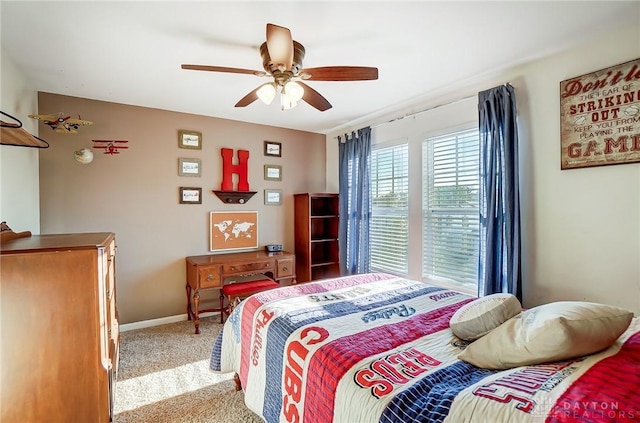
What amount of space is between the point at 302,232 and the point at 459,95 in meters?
2.50

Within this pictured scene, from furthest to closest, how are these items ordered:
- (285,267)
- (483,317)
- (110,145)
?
(285,267) → (110,145) → (483,317)

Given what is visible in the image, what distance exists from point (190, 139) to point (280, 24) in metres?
2.16

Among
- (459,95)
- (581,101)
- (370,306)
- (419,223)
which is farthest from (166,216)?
(581,101)

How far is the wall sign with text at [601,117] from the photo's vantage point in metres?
1.87

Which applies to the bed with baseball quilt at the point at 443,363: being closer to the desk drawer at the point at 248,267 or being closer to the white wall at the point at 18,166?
the desk drawer at the point at 248,267

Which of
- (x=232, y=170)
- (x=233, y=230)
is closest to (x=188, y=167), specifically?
(x=232, y=170)

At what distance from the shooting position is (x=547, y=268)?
2279mm

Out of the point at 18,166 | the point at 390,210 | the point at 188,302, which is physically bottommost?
the point at 188,302

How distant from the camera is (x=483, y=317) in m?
1.44

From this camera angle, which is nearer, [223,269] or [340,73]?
[340,73]

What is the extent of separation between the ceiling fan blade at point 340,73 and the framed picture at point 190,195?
2.25 metres

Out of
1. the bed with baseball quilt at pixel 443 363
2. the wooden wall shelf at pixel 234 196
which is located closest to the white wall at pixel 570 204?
the bed with baseball quilt at pixel 443 363

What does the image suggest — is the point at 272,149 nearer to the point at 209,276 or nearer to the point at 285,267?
the point at 285,267

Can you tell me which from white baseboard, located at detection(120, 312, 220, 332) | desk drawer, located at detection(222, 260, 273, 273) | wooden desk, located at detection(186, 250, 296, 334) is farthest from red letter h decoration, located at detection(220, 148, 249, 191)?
white baseboard, located at detection(120, 312, 220, 332)
